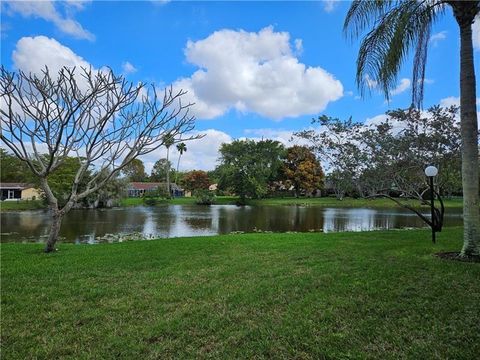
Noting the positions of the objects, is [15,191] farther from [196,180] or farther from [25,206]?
[196,180]

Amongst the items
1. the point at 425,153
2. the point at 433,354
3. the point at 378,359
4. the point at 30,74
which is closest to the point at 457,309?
the point at 433,354

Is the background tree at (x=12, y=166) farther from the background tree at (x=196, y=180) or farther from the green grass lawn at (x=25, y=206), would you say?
the background tree at (x=196, y=180)

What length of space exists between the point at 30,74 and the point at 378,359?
8.71 m

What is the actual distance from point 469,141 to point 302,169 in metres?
46.2

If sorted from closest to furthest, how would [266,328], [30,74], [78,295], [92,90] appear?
[266,328] → [78,295] → [30,74] → [92,90]

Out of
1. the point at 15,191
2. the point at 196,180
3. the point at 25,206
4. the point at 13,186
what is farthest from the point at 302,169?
the point at 15,191

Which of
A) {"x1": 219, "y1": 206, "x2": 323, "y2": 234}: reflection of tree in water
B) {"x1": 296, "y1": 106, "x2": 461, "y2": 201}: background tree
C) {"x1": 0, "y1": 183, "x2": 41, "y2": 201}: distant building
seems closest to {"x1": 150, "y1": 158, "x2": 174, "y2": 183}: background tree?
{"x1": 0, "y1": 183, "x2": 41, "y2": 201}: distant building

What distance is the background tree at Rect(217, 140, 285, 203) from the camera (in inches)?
1849

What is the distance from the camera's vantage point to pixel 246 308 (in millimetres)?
4090

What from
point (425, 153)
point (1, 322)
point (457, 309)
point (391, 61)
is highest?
point (391, 61)

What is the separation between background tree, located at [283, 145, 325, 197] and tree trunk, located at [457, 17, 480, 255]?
4528cm

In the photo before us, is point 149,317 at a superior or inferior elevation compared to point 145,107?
inferior

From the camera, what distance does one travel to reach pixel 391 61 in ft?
22.6

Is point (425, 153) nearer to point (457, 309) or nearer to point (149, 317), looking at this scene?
point (457, 309)
